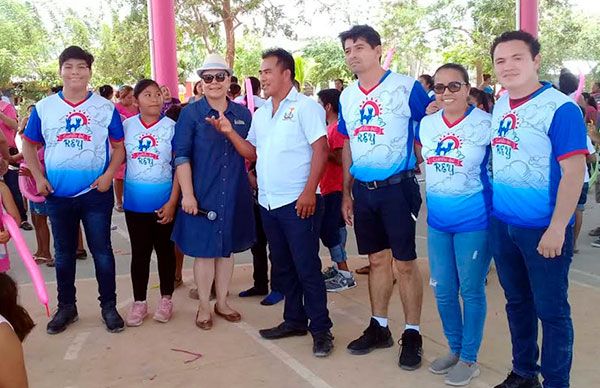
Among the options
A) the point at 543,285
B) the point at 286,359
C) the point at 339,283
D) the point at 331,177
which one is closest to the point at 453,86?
the point at 543,285

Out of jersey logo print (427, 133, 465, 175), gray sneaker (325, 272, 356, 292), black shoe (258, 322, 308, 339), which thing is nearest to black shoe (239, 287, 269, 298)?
gray sneaker (325, 272, 356, 292)

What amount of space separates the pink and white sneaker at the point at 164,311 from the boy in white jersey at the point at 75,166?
0.97 ft

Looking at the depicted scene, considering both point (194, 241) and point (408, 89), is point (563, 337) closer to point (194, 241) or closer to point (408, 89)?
point (408, 89)

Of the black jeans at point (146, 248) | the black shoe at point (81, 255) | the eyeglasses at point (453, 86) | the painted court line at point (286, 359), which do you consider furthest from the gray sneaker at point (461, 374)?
the black shoe at point (81, 255)

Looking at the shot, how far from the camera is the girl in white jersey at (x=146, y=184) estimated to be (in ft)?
16.0

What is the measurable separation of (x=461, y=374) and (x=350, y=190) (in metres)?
1.36

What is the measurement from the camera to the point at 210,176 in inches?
185

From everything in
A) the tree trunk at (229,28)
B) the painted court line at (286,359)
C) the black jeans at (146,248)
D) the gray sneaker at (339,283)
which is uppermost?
the tree trunk at (229,28)

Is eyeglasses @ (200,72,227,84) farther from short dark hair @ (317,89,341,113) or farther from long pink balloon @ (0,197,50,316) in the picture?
long pink balloon @ (0,197,50,316)

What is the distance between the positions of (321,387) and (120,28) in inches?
1167

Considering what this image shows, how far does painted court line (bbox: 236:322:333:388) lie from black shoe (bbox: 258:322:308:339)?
5 cm

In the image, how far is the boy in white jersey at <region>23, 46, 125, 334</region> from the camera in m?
4.64

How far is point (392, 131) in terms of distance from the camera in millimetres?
3912

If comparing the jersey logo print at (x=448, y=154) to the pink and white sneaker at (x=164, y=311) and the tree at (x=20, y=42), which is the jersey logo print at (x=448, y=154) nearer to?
the pink and white sneaker at (x=164, y=311)
